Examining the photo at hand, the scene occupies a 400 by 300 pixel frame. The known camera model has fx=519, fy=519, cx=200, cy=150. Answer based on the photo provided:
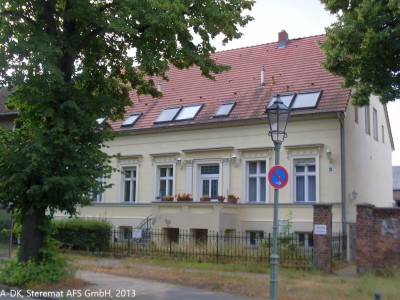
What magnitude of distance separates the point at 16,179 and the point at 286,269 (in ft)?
29.1

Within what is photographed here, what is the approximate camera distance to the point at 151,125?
27.0 m

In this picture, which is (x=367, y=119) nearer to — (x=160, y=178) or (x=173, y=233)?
(x=160, y=178)

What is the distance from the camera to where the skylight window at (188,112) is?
26.1 meters

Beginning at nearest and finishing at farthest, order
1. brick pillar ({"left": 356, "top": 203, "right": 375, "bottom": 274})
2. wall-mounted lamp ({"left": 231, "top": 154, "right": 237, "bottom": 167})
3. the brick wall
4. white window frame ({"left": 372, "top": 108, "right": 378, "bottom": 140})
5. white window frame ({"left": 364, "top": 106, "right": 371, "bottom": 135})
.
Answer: the brick wall, brick pillar ({"left": 356, "top": 203, "right": 375, "bottom": 274}), wall-mounted lamp ({"left": 231, "top": 154, "right": 237, "bottom": 167}), white window frame ({"left": 364, "top": 106, "right": 371, "bottom": 135}), white window frame ({"left": 372, "top": 108, "right": 378, "bottom": 140})

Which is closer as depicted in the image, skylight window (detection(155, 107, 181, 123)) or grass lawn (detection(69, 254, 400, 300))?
grass lawn (detection(69, 254, 400, 300))

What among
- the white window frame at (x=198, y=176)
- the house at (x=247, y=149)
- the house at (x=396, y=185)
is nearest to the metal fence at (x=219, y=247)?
the house at (x=247, y=149)

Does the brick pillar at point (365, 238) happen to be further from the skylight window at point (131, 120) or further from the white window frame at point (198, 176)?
the skylight window at point (131, 120)

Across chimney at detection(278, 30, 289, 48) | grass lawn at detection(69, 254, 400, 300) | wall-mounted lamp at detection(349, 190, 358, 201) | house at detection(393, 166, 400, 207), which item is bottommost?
grass lawn at detection(69, 254, 400, 300)

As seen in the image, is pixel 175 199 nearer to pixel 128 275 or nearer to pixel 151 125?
pixel 151 125

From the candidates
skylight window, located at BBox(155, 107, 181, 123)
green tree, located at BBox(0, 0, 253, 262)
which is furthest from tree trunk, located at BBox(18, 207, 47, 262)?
skylight window, located at BBox(155, 107, 181, 123)

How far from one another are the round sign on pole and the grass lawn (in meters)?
2.86

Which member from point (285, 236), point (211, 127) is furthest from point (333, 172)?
point (211, 127)

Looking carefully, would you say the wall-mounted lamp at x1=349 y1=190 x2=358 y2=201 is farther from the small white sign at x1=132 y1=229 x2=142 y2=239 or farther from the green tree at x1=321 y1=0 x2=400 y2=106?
the small white sign at x1=132 y1=229 x2=142 y2=239

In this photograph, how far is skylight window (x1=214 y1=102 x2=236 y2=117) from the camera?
24938 mm
